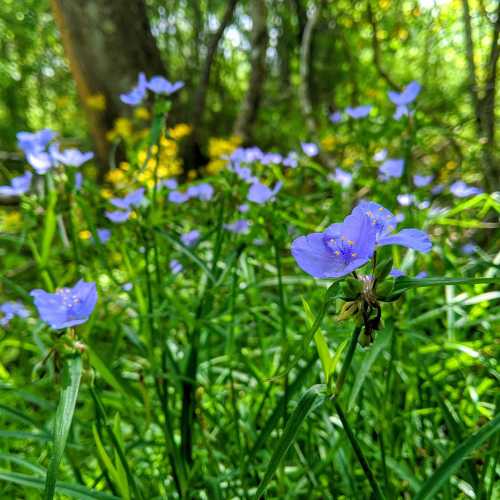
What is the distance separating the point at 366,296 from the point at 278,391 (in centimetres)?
77

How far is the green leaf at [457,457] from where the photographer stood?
500 mm

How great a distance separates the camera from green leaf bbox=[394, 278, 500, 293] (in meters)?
0.44

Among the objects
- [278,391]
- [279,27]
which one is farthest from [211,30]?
[278,391]

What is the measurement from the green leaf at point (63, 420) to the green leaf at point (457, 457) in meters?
0.39

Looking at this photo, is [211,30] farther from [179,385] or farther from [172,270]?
[179,385]

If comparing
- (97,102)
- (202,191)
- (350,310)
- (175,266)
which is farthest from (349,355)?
(97,102)

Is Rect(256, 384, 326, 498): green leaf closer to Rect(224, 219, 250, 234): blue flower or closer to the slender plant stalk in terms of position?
the slender plant stalk

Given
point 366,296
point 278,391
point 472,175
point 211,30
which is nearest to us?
point 366,296

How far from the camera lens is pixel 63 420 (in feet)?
1.77

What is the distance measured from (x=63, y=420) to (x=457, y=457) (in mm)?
420

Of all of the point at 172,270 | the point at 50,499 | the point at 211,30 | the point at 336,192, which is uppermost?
the point at 211,30

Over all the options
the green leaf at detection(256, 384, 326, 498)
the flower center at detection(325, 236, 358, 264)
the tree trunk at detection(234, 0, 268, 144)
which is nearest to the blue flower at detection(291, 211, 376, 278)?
the flower center at detection(325, 236, 358, 264)

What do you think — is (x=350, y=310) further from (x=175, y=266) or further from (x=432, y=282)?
(x=175, y=266)

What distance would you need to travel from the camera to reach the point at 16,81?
20.8ft
